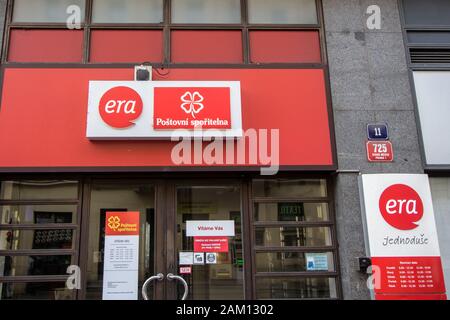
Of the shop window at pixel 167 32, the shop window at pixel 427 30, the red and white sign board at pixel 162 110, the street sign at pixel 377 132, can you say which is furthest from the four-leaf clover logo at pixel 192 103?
the shop window at pixel 427 30

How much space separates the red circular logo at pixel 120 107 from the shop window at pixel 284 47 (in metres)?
1.78

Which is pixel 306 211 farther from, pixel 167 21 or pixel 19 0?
pixel 19 0

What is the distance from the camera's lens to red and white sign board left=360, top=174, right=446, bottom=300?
546 centimetres

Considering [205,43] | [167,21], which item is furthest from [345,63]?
[167,21]

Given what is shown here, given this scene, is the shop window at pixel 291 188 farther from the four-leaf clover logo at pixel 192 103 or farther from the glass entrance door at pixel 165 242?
the four-leaf clover logo at pixel 192 103

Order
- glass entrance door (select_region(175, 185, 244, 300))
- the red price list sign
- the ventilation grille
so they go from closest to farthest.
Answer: the red price list sign, glass entrance door (select_region(175, 185, 244, 300)), the ventilation grille

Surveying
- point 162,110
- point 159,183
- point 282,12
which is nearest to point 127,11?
point 162,110

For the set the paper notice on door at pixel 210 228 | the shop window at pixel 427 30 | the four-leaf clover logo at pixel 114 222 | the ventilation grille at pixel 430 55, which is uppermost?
the shop window at pixel 427 30

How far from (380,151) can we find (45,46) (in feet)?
15.9

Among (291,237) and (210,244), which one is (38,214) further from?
(291,237)

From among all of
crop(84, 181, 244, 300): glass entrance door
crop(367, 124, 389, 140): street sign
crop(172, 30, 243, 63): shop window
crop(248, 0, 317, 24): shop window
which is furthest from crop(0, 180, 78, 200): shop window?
crop(367, 124, 389, 140): street sign

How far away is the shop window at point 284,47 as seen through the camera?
6297mm

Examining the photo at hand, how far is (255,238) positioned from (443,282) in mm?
2395

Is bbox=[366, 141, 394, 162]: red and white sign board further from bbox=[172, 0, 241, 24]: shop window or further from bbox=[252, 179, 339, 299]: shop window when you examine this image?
bbox=[172, 0, 241, 24]: shop window
